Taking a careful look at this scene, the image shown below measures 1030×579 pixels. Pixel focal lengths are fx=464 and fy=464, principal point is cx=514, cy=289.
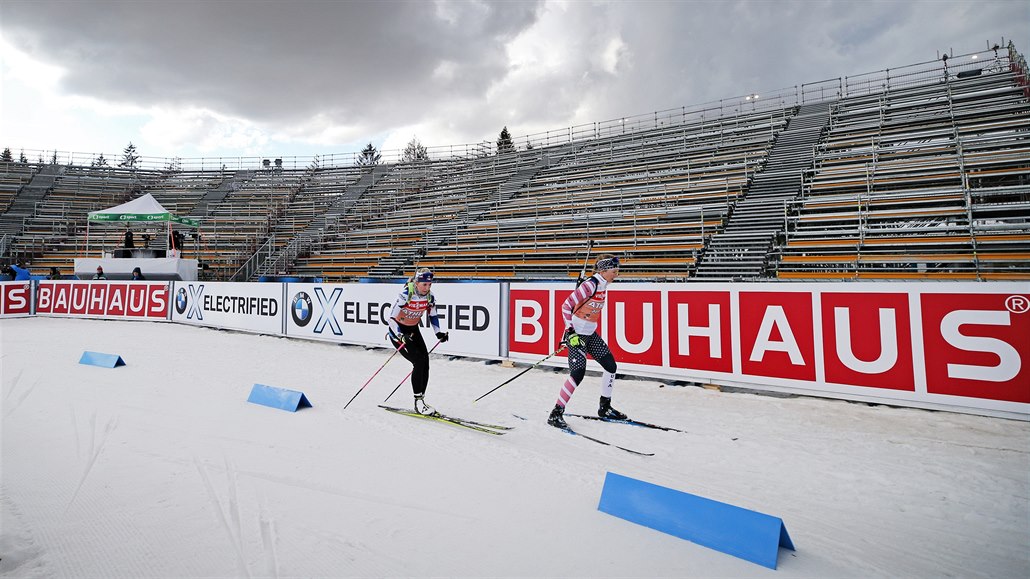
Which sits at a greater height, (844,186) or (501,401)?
(844,186)

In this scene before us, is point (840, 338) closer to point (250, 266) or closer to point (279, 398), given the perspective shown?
point (279, 398)

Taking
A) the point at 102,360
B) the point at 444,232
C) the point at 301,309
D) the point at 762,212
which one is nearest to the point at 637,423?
the point at 102,360

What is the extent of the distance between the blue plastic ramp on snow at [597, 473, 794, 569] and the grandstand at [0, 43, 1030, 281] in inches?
391

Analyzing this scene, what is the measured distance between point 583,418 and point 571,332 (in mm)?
1081

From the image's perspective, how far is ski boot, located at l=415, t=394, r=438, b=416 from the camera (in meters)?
5.82

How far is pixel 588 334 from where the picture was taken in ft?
19.5

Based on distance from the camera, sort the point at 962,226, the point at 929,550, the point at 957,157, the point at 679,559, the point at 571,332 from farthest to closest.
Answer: the point at 957,157, the point at 962,226, the point at 571,332, the point at 929,550, the point at 679,559

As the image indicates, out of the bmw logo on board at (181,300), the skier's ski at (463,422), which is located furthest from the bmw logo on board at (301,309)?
the skier's ski at (463,422)

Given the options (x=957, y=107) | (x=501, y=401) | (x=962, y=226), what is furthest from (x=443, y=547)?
(x=957, y=107)

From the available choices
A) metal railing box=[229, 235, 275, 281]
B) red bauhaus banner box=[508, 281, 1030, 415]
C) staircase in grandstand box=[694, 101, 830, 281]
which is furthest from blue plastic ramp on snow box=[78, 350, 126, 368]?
metal railing box=[229, 235, 275, 281]

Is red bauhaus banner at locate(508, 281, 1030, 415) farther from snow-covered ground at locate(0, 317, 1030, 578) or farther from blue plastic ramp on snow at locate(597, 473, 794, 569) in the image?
blue plastic ramp on snow at locate(597, 473, 794, 569)

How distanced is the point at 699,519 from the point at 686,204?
1525 cm

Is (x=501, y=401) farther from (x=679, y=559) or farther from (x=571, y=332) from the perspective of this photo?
(x=679, y=559)

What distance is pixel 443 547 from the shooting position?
9.04 ft
